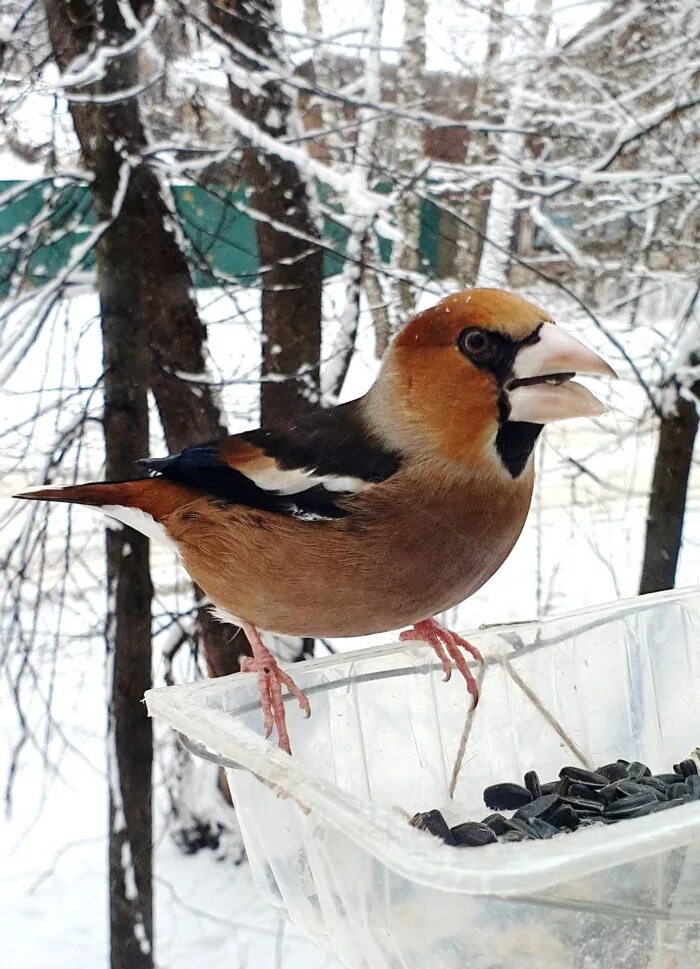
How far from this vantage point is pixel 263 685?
1.23 meters

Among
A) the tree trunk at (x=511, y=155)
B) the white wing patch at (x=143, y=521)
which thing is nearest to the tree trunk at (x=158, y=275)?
the white wing patch at (x=143, y=521)

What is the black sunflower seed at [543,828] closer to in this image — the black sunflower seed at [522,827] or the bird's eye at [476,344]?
the black sunflower seed at [522,827]

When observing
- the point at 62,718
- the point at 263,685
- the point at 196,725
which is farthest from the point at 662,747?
the point at 62,718

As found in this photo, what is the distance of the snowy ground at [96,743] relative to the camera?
2650mm

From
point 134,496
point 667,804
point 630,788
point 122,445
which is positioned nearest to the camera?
point 667,804

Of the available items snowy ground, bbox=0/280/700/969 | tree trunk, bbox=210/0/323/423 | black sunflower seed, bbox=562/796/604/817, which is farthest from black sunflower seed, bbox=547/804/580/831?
snowy ground, bbox=0/280/700/969

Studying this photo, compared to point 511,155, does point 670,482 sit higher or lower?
lower

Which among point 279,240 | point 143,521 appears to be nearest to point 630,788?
point 143,521

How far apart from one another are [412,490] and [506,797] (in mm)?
407

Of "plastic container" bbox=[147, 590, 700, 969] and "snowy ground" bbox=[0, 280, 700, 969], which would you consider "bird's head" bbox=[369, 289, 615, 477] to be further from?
"snowy ground" bbox=[0, 280, 700, 969]

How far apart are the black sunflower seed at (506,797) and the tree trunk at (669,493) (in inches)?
65.2

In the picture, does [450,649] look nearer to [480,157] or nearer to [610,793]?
[610,793]

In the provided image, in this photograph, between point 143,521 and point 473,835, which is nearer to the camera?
point 473,835

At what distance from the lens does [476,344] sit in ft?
3.89
